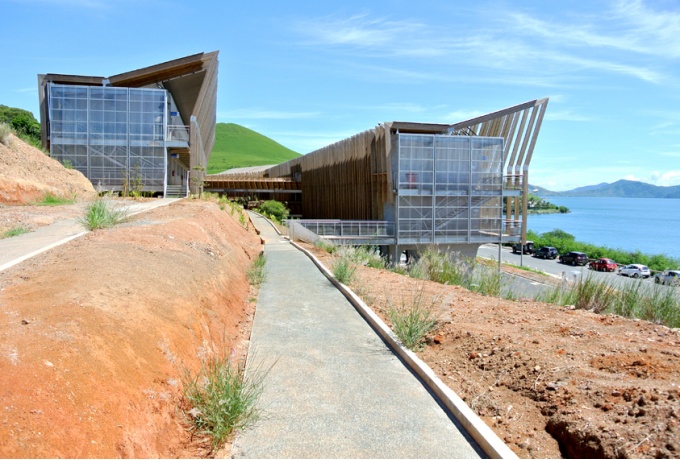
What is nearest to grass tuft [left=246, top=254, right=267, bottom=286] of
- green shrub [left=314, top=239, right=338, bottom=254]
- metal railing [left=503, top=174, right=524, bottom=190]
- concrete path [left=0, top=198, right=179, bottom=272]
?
concrete path [left=0, top=198, right=179, bottom=272]

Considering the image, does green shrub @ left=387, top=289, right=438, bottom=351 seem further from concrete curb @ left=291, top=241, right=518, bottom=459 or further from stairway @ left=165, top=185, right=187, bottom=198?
stairway @ left=165, top=185, right=187, bottom=198

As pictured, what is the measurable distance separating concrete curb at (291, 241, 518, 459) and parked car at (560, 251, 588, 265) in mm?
44673

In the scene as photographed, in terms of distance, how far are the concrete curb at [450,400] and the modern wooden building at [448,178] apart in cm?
2624

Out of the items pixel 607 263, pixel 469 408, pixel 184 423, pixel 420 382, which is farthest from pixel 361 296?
pixel 607 263

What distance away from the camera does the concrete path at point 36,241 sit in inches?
304

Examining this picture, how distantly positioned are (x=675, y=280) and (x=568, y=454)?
22.0ft

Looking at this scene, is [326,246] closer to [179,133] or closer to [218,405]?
[218,405]

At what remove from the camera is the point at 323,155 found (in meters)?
51.6

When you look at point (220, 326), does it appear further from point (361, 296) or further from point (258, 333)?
point (361, 296)

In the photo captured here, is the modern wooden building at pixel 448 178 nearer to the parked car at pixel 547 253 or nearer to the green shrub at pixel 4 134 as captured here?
the parked car at pixel 547 253

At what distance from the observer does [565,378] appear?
212 inches

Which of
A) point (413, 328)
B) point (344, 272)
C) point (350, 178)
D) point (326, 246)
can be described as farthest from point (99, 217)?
point (350, 178)

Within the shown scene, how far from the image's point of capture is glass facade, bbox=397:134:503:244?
Result: 34.4 metres

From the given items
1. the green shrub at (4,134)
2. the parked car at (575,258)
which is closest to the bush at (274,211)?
the green shrub at (4,134)
